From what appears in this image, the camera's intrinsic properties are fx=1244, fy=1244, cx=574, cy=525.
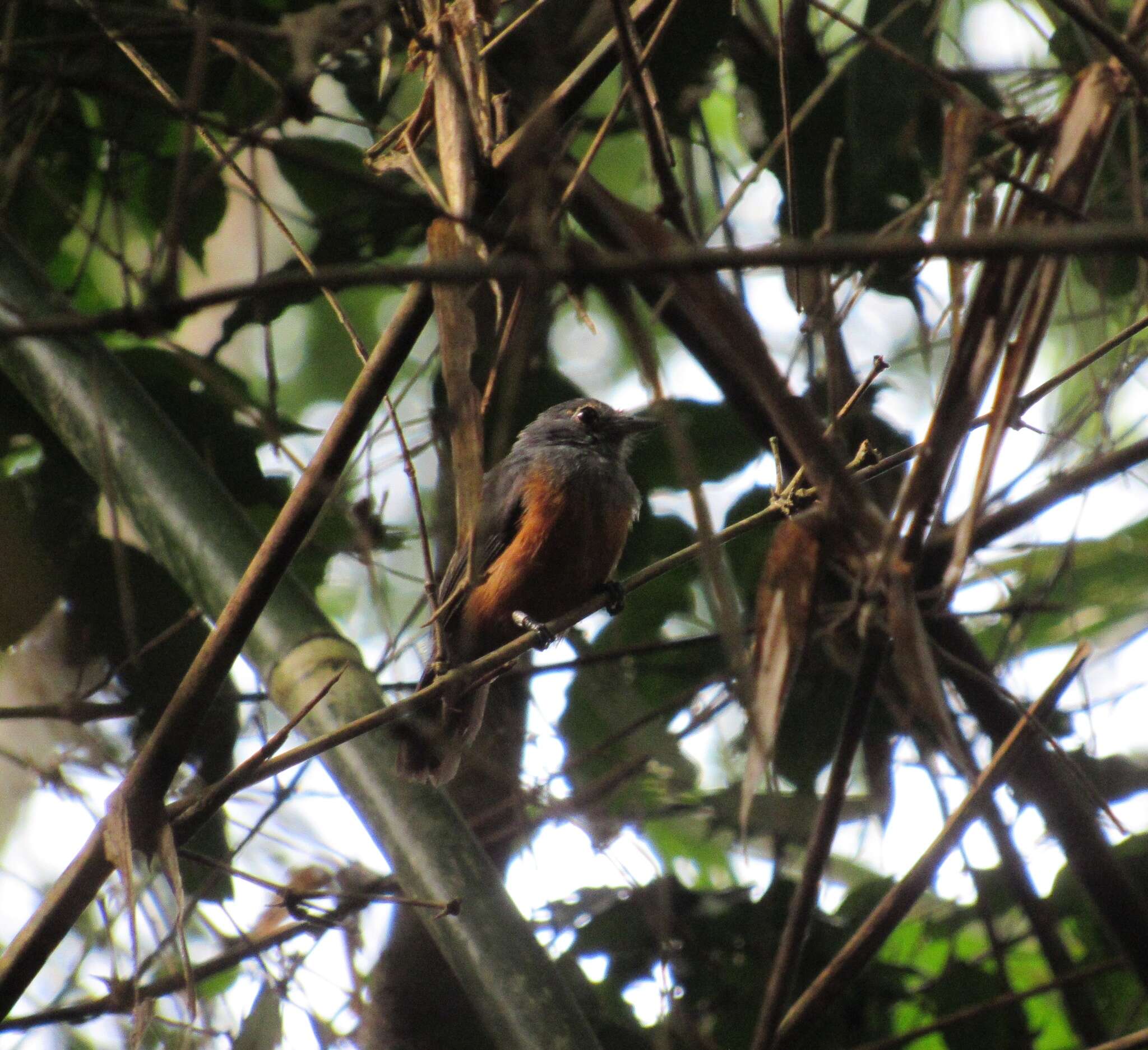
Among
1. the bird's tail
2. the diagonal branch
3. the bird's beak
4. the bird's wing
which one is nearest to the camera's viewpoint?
the diagonal branch

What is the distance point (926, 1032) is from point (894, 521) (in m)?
1.88

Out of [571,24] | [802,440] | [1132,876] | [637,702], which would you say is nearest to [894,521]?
[802,440]

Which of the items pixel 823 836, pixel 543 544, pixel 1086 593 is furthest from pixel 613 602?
pixel 823 836

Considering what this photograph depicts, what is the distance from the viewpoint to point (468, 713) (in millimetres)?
4465

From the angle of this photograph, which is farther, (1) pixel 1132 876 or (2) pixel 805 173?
(2) pixel 805 173

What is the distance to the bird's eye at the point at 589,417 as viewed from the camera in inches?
207

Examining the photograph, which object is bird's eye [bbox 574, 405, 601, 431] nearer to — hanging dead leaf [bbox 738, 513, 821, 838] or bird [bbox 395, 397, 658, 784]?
bird [bbox 395, 397, 658, 784]

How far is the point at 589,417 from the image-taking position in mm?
5262

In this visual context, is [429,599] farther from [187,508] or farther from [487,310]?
[487,310]

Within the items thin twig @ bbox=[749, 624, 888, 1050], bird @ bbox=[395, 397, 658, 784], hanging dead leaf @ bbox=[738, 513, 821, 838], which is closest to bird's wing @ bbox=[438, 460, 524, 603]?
bird @ bbox=[395, 397, 658, 784]

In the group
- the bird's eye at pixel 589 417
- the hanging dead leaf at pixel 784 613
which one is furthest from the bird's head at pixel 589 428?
the hanging dead leaf at pixel 784 613

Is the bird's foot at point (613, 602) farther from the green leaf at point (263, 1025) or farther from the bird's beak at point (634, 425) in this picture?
the green leaf at point (263, 1025)

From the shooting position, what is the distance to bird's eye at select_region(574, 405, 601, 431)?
525 centimetres

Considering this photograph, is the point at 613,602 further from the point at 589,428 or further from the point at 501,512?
Result: the point at 589,428
